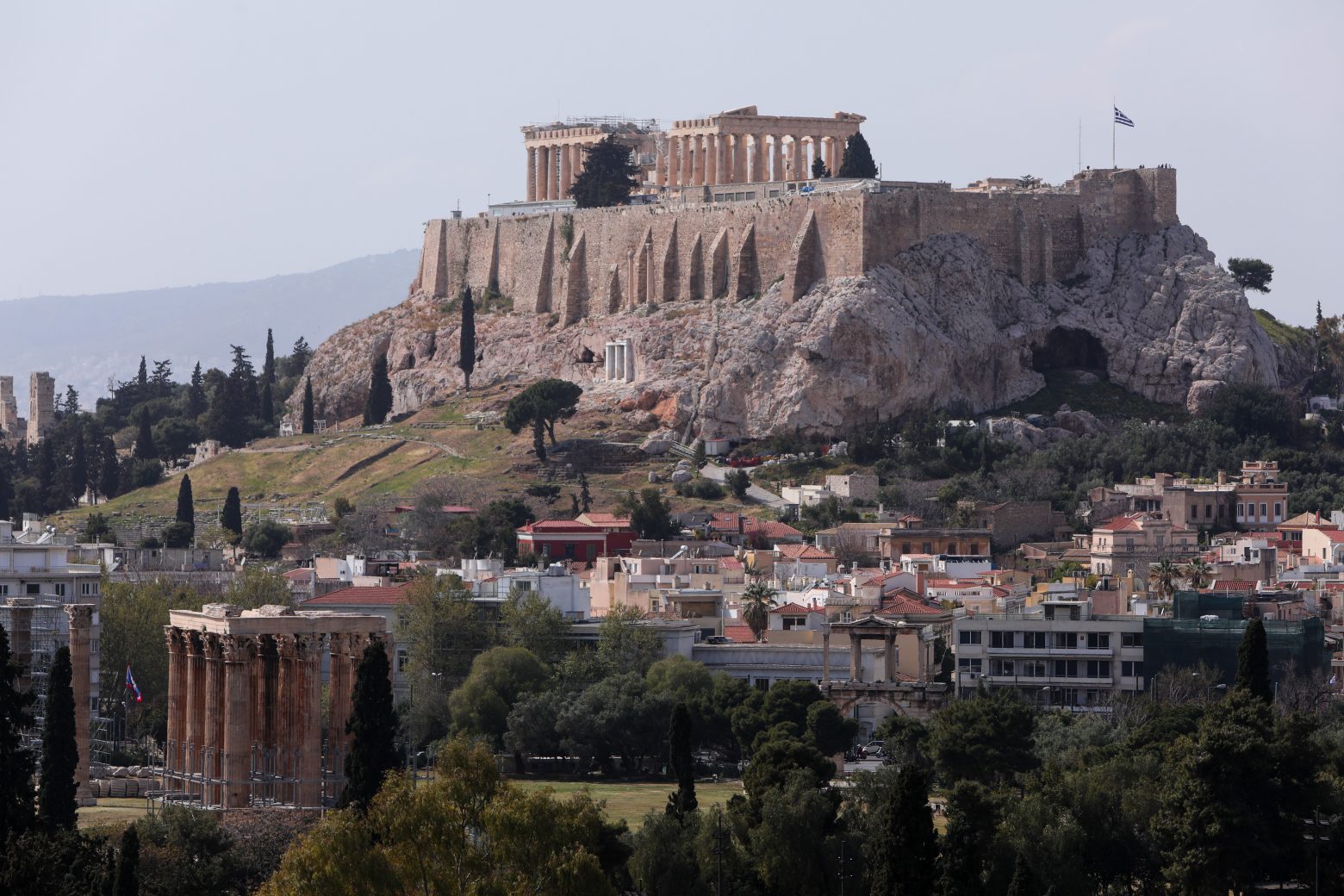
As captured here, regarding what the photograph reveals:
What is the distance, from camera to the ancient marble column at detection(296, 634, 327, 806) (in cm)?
5878

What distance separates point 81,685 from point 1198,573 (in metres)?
40.7

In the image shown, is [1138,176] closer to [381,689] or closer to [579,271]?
[579,271]

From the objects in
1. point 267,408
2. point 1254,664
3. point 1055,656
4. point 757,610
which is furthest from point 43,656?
point 267,408

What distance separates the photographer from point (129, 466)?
131 metres

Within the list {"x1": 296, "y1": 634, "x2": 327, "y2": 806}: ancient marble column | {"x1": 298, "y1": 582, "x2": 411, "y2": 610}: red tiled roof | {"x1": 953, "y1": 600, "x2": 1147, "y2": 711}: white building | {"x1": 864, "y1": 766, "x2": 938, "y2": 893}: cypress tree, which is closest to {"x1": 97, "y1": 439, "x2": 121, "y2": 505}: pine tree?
{"x1": 298, "y1": 582, "x2": 411, "y2": 610}: red tiled roof

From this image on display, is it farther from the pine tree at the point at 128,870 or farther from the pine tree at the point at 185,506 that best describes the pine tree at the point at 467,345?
the pine tree at the point at 128,870

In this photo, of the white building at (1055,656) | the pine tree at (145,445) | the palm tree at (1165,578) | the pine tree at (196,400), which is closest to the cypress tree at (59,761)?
the white building at (1055,656)

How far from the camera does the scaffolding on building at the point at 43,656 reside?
203 ft

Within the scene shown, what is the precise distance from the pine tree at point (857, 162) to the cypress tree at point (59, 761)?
244 ft

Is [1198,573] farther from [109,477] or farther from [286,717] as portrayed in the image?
[109,477]

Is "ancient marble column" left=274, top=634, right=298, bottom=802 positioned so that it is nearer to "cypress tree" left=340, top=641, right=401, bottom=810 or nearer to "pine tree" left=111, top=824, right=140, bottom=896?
"cypress tree" left=340, top=641, right=401, bottom=810

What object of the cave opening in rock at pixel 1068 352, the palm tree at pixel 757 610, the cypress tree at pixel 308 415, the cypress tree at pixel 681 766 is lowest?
the cypress tree at pixel 681 766

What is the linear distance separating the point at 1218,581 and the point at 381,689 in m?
40.9

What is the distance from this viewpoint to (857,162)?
410ft
